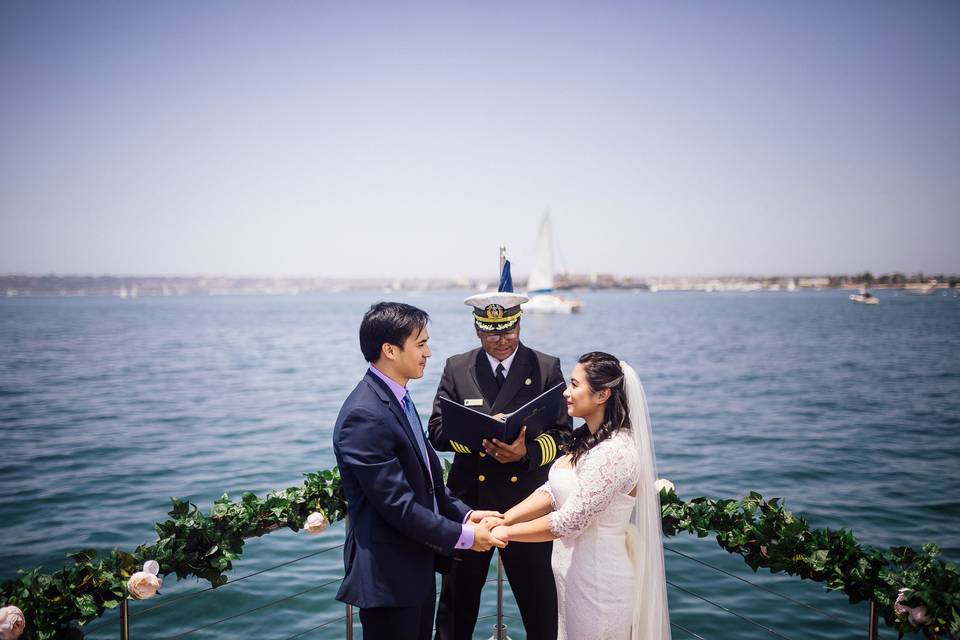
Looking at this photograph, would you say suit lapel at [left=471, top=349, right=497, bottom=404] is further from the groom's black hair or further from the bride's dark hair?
the groom's black hair

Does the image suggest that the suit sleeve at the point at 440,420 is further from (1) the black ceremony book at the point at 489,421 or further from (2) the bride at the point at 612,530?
(2) the bride at the point at 612,530

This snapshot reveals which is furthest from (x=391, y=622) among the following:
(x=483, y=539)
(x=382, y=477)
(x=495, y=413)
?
(x=495, y=413)

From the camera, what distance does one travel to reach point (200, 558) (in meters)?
2.97

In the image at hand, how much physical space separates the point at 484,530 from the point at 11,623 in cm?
183

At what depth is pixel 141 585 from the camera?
2.54 metres

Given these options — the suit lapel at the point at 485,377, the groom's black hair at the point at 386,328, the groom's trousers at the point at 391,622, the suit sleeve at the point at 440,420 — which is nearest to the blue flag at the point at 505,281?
the suit lapel at the point at 485,377

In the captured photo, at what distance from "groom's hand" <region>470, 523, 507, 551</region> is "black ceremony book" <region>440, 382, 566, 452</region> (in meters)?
0.57

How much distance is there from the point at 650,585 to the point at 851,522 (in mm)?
9440

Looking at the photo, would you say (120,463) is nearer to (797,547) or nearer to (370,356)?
(370,356)

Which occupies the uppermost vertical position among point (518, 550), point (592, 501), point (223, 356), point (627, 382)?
point (627, 382)

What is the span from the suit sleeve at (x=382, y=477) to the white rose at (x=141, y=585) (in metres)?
0.97

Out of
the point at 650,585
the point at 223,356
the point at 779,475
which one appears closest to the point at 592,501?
the point at 650,585

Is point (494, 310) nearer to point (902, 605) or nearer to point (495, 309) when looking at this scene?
point (495, 309)

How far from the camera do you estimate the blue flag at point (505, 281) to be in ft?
13.9
